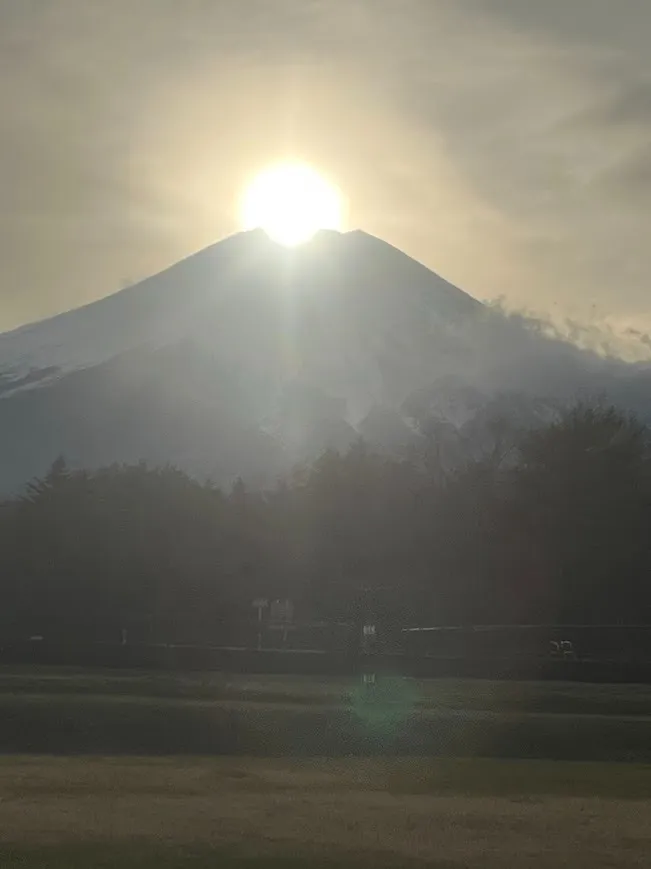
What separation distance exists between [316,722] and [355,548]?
42007mm

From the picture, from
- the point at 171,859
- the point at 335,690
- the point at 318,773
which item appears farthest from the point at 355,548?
the point at 171,859

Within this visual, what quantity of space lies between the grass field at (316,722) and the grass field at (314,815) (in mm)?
Answer: 4019

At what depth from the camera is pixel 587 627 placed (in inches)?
2621

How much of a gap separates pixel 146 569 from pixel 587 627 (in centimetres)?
2419

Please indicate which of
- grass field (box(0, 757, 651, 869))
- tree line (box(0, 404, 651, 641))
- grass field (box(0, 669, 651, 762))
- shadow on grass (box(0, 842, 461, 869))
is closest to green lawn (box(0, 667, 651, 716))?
grass field (box(0, 669, 651, 762))

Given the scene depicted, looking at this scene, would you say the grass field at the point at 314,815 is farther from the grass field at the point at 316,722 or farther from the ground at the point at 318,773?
the grass field at the point at 316,722

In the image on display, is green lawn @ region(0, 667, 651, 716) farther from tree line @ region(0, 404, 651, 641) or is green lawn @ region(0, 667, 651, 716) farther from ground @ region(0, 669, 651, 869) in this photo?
tree line @ region(0, 404, 651, 641)

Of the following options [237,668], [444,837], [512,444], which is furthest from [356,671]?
[512,444]

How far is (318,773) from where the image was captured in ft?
94.7

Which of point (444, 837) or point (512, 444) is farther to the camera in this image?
point (512, 444)

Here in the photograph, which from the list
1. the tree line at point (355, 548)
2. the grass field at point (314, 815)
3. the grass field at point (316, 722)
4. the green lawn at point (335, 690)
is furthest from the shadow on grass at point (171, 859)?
the tree line at point (355, 548)

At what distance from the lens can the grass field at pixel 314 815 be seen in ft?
62.1

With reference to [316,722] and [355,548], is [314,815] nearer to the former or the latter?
[316,722]

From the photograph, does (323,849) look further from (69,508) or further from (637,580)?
(69,508)
